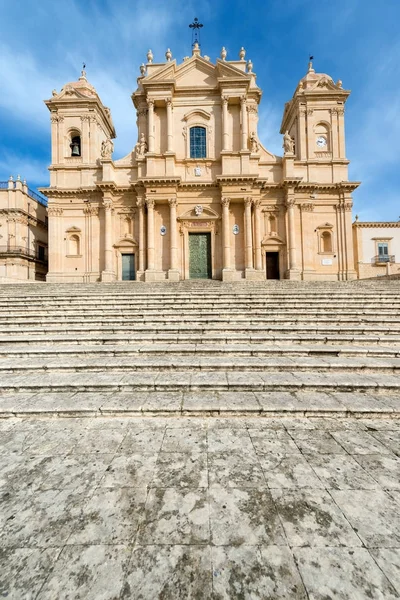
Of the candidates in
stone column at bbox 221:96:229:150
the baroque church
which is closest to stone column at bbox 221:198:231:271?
the baroque church

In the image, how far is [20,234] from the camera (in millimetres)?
27234

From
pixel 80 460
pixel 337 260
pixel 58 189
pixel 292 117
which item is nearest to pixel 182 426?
pixel 80 460

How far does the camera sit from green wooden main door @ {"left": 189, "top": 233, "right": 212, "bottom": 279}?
2108 cm

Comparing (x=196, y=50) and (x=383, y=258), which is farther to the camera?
(x=383, y=258)

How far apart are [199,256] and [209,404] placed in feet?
58.8

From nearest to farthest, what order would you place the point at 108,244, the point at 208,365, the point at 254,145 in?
the point at 208,365, the point at 108,244, the point at 254,145

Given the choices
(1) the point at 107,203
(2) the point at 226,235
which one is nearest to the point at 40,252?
(1) the point at 107,203

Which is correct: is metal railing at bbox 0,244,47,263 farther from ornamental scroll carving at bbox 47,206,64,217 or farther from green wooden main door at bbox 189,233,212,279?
green wooden main door at bbox 189,233,212,279

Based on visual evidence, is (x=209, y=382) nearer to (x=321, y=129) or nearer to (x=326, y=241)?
(x=326, y=241)

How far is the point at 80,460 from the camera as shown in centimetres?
294

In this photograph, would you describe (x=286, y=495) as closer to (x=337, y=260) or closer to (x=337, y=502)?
(x=337, y=502)

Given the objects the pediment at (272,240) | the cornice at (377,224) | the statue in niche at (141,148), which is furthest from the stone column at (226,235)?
the cornice at (377,224)

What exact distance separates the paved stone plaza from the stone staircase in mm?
639

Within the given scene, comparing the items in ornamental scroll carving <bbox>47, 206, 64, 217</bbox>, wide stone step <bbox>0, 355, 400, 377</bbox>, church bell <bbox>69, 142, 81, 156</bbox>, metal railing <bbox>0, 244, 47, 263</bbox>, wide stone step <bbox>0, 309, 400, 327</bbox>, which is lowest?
wide stone step <bbox>0, 355, 400, 377</bbox>
